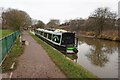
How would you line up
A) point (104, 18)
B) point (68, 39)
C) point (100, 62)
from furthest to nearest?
1. point (104, 18)
2. point (68, 39)
3. point (100, 62)

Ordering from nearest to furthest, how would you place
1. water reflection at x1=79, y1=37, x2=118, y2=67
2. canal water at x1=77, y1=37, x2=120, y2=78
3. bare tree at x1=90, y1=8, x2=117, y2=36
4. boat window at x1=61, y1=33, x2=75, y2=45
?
canal water at x1=77, y1=37, x2=120, y2=78
water reflection at x1=79, y1=37, x2=118, y2=67
boat window at x1=61, y1=33, x2=75, y2=45
bare tree at x1=90, y1=8, x2=117, y2=36

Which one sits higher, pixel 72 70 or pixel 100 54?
pixel 72 70

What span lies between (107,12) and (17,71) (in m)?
44.6

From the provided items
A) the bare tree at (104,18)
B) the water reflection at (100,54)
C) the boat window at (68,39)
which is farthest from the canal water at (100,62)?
the bare tree at (104,18)

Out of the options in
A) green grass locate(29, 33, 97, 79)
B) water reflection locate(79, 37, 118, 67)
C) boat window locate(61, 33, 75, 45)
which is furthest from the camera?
boat window locate(61, 33, 75, 45)

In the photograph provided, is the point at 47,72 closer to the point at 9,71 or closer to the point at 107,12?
the point at 9,71

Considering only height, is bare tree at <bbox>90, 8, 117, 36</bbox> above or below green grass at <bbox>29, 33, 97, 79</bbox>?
above

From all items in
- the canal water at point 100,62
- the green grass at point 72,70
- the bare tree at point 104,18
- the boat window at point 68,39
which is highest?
the bare tree at point 104,18

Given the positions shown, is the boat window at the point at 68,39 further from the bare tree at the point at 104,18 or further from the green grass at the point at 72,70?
the bare tree at the point at 104,18

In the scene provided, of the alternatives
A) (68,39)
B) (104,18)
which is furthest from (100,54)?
(104,18)

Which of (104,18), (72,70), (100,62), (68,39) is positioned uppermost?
(104,18)

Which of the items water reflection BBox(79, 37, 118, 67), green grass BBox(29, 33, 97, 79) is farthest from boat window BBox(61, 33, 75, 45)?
green grass BBox(29, 33, 97, 79)

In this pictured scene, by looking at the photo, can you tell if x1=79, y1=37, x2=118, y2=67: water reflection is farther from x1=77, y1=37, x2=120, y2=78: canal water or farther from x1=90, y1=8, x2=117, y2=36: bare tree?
x1=90, y1=8, x2=117, y2=36: bare tree

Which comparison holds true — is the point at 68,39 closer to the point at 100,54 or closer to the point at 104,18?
the point at 100,54
